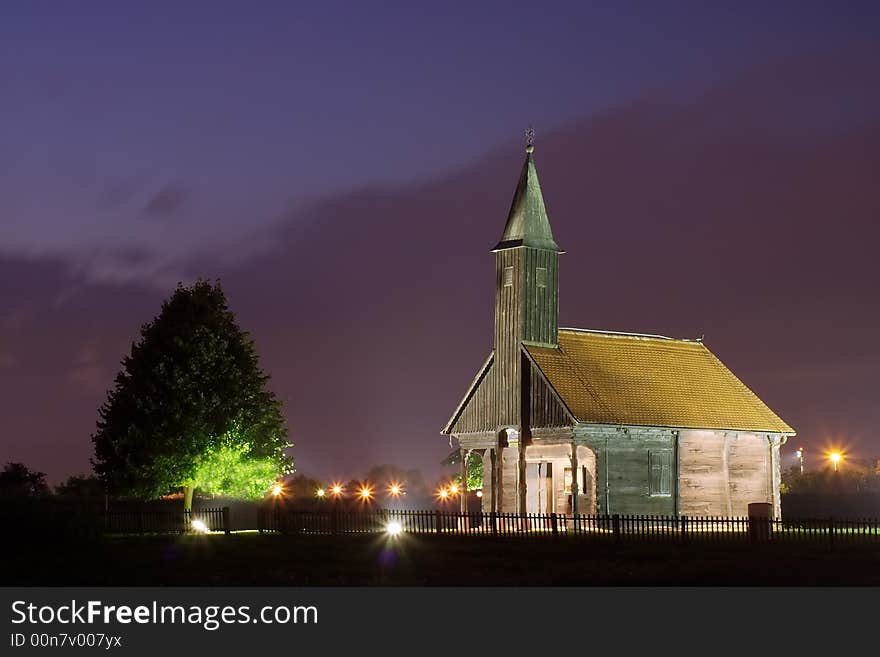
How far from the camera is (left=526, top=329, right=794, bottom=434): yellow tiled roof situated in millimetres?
58719

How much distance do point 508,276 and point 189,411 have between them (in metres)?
15.9

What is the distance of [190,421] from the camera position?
61.2 m

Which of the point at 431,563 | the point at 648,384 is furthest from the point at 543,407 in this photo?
the point at 431,563

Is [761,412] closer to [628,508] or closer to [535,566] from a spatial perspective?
[628,508]

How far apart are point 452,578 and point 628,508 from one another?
81.1 ft

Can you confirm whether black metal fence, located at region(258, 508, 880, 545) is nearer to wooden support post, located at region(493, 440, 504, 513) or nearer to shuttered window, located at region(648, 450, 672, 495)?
shuttered window, located at region(648, 450, 672, 495)

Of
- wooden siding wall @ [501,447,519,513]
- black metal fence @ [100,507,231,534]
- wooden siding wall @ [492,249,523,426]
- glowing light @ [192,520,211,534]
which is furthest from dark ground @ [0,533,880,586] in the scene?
wooden siding wall @ [501,447,519,513]

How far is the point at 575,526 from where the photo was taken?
55.4 metres

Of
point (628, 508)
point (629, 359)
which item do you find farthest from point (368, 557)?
point (629, 359)

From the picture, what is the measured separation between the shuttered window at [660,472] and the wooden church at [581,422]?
5 cm

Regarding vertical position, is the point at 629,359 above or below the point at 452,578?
above

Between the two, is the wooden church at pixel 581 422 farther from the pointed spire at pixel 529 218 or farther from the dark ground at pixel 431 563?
the dark ground at pixel 431 563

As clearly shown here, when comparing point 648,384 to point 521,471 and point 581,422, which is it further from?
point 521,471
